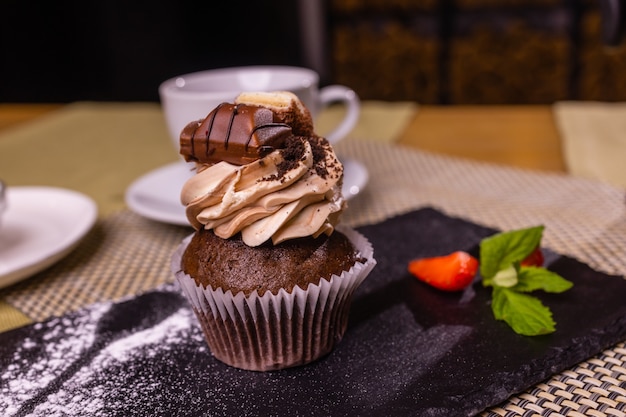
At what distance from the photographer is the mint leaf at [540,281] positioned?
4.15 ft

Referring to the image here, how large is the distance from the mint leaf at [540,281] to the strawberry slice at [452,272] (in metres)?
0.10

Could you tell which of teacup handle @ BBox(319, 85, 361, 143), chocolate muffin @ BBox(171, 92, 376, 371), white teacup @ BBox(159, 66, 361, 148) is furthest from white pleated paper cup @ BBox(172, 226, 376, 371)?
teacup handle @ BBox(319, 85, 361, 143)

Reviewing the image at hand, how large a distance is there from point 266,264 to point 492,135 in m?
1.88

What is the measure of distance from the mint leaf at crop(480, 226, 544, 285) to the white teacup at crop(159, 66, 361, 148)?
2.55ft

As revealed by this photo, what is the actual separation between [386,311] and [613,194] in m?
1.09

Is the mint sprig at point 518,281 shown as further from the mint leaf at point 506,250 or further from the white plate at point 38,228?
the white plate at point 38,228

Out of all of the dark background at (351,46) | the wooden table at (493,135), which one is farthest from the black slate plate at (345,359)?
the dark background at (351,46)

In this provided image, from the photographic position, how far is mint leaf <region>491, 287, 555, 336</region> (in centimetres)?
114

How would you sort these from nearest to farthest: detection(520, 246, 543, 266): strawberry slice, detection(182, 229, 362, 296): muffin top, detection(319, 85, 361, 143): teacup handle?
detection(182, 229, 362, 296): muffin top, detection(520, 246, 543, 266): strawberry slice, detection(319, 85, 361, 143): teacup handle

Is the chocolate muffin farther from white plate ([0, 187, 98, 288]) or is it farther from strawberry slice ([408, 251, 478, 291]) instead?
white plate ([0, 187, 98, 288])

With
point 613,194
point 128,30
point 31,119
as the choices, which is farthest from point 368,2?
point 613,194

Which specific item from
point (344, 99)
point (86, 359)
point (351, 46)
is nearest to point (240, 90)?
point (344, 99)

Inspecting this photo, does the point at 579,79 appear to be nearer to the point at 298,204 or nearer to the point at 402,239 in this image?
the point at 402,239

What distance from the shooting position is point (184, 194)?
114cm
